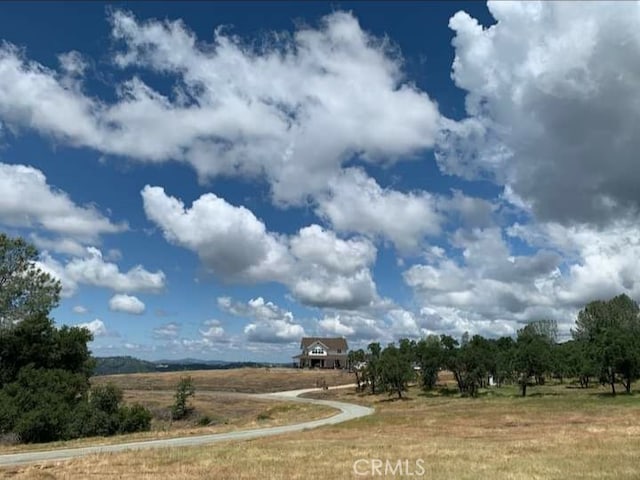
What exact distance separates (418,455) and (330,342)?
165 meters

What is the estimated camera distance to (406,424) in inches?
1895

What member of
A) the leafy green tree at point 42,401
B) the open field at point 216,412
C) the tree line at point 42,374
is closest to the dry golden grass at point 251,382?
the open field at point 216,412

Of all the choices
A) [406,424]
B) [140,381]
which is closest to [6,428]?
[406,424]

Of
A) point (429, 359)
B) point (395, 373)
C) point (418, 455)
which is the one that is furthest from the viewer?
point (429, 359)

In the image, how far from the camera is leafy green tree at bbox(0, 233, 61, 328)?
55750 mm

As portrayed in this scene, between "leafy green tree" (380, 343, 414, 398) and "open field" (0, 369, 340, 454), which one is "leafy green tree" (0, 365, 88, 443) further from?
"leafy green tree" (380, 343, 414, 398)

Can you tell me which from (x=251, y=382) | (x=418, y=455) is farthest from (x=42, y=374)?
(x=251, y=382)

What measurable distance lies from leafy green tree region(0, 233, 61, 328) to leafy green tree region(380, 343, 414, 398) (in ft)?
169

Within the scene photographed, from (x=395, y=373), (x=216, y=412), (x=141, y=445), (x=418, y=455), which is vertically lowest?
(x=216, y=412)

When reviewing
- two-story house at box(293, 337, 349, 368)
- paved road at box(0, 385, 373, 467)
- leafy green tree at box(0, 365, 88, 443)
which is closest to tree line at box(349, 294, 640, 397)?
paved road at box(0, 385, 373, 467)

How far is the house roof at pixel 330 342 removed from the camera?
614 ft

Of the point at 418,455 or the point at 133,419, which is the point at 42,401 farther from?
the point at 418,455

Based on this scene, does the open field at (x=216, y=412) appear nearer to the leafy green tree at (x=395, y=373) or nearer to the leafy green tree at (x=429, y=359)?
the leafy green tree at (x=395, y=373)

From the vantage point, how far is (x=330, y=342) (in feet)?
620
